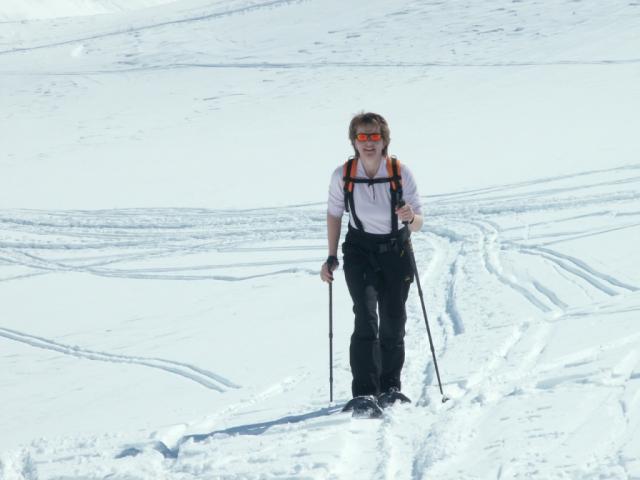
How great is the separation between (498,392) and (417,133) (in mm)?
13704

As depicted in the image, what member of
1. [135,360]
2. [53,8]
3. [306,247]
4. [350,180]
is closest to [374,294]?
[350,180]

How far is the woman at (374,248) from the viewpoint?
4535 millimetres

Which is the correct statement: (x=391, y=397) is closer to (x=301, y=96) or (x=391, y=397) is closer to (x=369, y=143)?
(x=369, y=143)

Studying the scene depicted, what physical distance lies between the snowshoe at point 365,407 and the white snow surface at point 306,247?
2.8 inches

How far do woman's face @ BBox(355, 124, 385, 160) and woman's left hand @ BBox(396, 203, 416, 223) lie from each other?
0.28 m

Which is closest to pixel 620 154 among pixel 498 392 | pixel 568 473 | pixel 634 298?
pixel 634 298

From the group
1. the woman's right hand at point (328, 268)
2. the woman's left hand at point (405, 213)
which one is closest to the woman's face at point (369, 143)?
the woman's left hand at point (405, 213)

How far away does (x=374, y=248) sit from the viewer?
4.66 metres

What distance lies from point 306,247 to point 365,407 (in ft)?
21.2

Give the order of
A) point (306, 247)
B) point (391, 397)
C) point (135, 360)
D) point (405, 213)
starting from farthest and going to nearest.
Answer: point (306, 247)
point (135, 360)
point (391, 397)
point (405, 213)

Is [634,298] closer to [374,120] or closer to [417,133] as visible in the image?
[374,120]

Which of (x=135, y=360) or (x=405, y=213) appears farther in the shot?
(x=135, y=360)

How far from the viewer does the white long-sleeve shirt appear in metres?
4.57

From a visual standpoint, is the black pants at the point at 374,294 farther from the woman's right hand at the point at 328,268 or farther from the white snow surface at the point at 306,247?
the white snow surface at the point at 306,247
